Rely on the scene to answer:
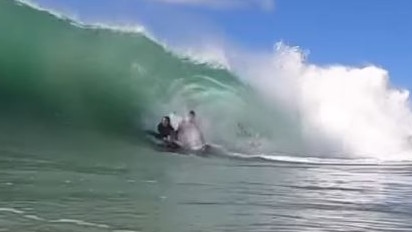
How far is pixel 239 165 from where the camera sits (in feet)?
46.2

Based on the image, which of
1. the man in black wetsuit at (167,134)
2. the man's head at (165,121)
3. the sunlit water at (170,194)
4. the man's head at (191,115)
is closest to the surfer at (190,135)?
the man's head at (191,115)

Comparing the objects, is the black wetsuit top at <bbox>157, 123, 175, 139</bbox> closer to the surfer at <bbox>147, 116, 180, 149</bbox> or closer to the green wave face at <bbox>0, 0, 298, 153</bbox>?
the surfer at <bbox>147, 116, 180, 149</bbox>

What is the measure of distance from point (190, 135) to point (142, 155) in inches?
103

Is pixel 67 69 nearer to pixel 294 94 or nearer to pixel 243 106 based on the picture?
pixel 243 106

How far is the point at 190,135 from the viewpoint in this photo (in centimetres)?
1575

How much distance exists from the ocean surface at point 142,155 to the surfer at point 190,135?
2.15 feet

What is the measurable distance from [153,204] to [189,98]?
35.1 ft

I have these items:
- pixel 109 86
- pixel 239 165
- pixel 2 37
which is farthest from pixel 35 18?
pixel 239 165

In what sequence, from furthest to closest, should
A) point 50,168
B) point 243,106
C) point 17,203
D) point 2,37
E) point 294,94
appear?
point 294,94
point 243,106
point 2,37
point 50,168
point 17,203

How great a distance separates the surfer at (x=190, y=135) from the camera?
15.4 m

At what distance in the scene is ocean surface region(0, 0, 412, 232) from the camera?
719cm

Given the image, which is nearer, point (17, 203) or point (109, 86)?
point (17, 203)

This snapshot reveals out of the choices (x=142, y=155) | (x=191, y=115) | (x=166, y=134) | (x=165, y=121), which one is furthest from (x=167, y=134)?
(x=142, y=155)

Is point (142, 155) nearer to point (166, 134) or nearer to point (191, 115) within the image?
point (166, 134)
